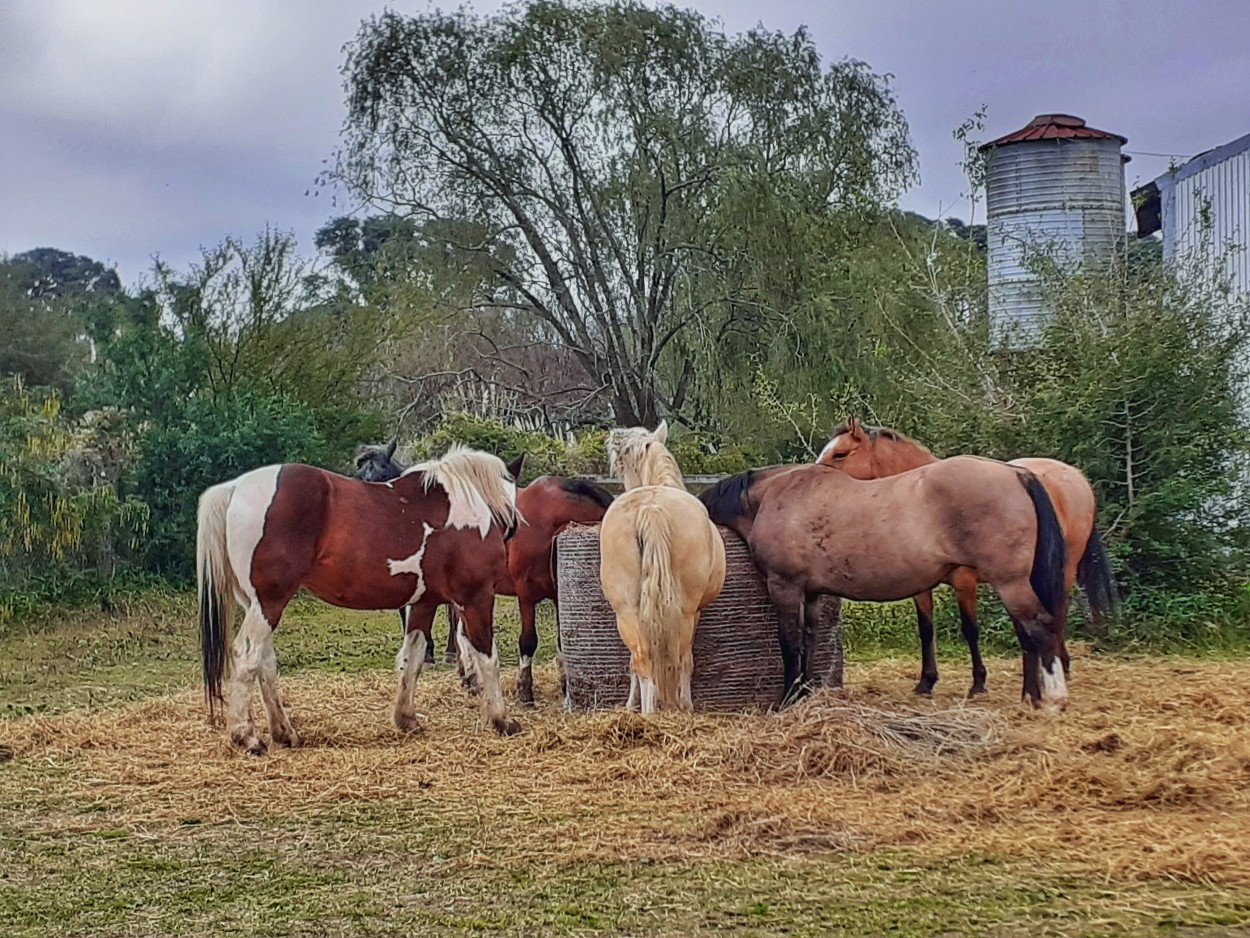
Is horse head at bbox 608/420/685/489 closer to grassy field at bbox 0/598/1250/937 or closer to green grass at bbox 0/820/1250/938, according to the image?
grassy field at bbox 0/598/1250/937

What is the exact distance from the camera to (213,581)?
19.7ft

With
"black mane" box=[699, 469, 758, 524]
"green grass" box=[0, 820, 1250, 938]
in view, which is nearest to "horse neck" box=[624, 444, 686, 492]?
"black mane" box=[699, 469, 758, 524]

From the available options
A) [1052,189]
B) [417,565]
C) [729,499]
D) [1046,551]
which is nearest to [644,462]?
[729,499]

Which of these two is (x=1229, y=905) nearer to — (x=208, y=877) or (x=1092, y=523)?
(x=208, y=877)

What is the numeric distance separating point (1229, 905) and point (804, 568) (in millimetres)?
3484

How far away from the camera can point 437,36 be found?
16.1 metres

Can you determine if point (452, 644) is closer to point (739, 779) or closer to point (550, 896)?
point (739, 779)

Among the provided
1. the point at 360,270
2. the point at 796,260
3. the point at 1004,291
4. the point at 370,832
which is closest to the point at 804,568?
the point at 370,832

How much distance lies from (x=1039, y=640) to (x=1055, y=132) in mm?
10691

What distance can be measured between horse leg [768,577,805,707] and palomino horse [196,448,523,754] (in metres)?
1.41

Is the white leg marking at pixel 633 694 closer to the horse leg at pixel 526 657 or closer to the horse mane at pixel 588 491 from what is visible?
the horse leg at pixel 526 657

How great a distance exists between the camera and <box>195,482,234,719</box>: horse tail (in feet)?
19.7

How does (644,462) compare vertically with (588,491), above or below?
above

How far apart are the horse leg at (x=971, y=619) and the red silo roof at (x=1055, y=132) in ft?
30.1
